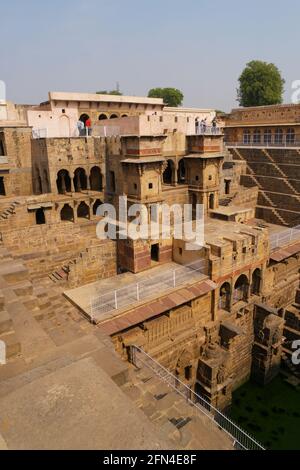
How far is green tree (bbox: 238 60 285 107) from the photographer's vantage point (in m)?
49.2

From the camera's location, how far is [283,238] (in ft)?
62.9

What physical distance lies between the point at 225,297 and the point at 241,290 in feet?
4.46

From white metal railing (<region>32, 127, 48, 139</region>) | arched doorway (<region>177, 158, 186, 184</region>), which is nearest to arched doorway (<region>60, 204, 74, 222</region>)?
white metal railing (<region>32, 127, 48, 139</region>)

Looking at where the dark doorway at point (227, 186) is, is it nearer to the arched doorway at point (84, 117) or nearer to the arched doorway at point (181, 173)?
the arched doorway at point (181, 173)

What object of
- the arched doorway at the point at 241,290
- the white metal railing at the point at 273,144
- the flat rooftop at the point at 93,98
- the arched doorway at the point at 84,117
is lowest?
the arched doorway at the point at 241,290

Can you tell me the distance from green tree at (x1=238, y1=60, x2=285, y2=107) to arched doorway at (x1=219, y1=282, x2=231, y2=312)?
140ft

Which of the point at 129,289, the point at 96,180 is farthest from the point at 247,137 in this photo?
the point at 129,289

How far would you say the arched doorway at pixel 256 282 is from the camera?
57.0 feet

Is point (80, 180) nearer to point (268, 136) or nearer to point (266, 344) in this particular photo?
point (266, 344)

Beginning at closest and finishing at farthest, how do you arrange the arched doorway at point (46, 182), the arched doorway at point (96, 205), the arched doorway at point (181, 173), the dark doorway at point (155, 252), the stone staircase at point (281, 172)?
the dark doorway at point (155, 252), the arched doorway at point (46, 182), the arched doorway at point (96, 205), the arched doorway at point (181, 173), the stone staircase at point (281, 172)

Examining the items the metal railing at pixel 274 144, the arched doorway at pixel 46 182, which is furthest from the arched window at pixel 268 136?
the arched doorway at pixel 46 182

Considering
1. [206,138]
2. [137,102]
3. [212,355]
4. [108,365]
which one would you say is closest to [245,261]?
[212,355]

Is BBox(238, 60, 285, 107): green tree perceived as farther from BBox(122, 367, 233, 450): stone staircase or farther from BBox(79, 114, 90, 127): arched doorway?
BBox(122, 367, 233, 450): stone staircase

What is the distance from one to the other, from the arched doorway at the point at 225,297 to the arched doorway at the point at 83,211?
986cm
